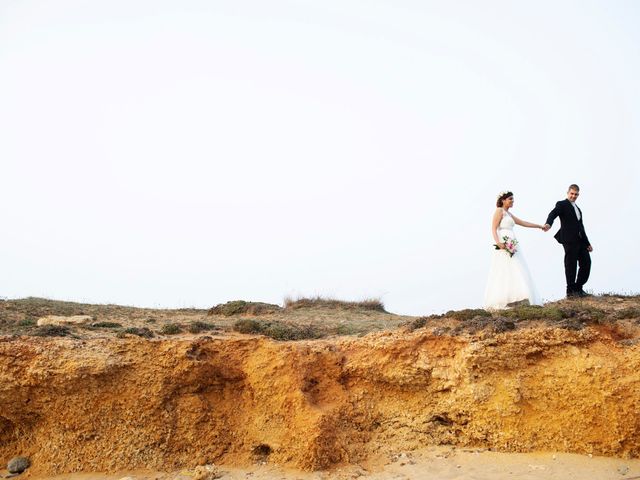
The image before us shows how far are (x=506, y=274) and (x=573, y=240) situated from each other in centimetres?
200

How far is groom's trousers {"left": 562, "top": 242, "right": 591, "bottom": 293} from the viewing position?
1288 centimetres

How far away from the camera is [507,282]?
39.2 feet

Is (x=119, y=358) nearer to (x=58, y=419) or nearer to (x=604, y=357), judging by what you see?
(x=58, y=419)

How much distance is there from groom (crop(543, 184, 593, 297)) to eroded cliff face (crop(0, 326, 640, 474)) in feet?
14.1

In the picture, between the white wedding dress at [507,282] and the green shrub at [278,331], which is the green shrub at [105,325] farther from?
the white wedding dress at [507,282]

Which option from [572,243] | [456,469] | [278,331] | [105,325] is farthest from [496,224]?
[105,325]

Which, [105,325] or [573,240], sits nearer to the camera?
[105,325]

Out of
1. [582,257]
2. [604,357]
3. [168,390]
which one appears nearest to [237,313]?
[168,390]

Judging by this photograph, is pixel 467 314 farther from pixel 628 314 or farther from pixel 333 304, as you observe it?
pixel 333 304

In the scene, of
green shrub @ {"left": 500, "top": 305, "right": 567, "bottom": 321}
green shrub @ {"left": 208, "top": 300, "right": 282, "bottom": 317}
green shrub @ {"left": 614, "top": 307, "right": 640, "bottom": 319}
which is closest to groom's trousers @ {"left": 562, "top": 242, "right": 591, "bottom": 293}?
green shrub @ {"left": 614, "top": 307, "right": 640, "bottom": 319}

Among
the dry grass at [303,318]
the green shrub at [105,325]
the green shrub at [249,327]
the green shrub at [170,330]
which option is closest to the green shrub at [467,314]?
the dry grass at [303,318]

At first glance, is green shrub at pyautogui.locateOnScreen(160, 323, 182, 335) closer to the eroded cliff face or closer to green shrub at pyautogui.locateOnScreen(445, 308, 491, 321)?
the eroded cliff face

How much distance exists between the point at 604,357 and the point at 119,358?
743 cm

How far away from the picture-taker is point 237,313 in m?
16.0
